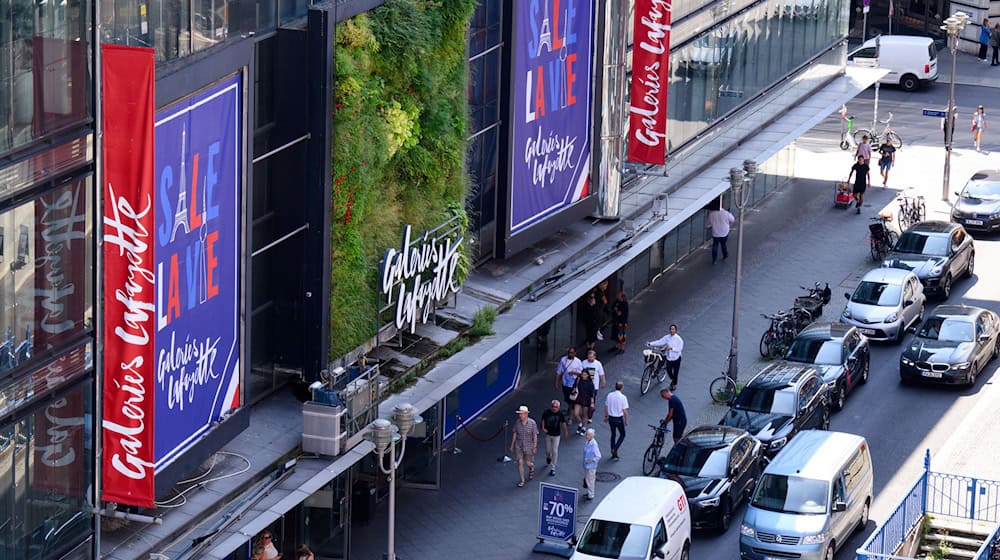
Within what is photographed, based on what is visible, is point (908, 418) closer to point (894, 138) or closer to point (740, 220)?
point (740, 220)

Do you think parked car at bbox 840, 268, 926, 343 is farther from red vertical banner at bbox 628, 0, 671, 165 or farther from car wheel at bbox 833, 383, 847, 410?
red vertical banner at bbox 628, 0, 671, 165

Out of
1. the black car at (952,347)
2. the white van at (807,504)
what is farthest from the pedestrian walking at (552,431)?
the black car at (952,347)

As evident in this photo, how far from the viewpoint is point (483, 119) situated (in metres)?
41.4

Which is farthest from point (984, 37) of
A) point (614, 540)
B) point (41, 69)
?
point (41, 69)

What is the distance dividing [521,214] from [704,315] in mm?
8915

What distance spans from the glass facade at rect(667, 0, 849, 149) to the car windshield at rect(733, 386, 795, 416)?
12.1 metres

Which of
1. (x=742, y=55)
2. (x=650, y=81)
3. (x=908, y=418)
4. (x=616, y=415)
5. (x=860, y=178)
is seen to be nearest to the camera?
(x=616, y=415)

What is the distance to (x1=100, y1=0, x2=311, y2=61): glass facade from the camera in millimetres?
27453

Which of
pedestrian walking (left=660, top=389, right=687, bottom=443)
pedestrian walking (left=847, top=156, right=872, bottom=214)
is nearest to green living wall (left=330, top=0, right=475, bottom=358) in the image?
pedestrian walking (left=660, top=389, right=687, bottom=443)

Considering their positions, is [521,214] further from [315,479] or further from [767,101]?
[767,101]

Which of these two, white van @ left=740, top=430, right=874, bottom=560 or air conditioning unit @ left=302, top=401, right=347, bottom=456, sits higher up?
air conditioning unit @ left=302, top=401, right=347, bottom=456

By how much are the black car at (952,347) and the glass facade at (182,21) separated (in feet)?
64.3

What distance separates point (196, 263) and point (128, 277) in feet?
11.8

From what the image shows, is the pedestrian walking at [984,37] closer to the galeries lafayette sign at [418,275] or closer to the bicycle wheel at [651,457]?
the bicycle wheel at [651,457]
